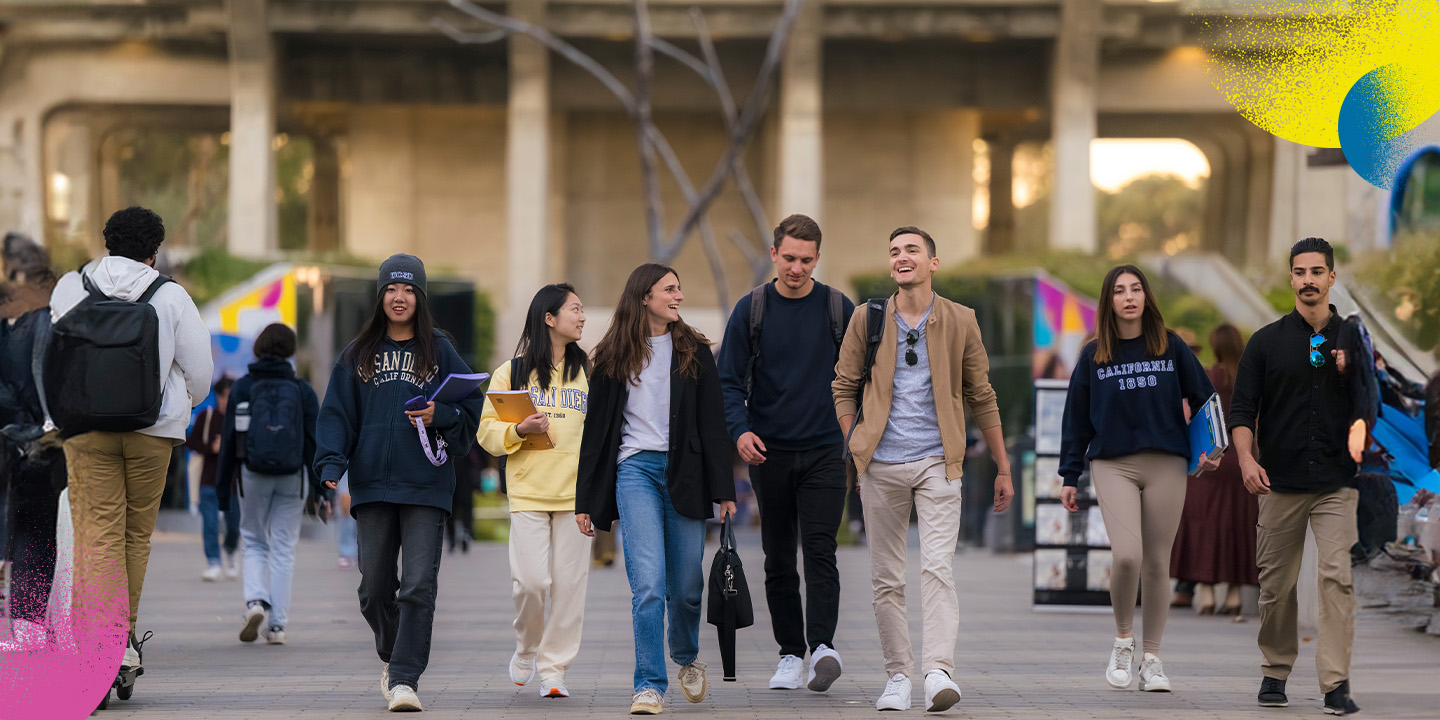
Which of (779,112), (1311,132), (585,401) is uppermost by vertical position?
(779,112)

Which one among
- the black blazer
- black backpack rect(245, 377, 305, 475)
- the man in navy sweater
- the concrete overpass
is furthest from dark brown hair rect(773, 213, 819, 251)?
the concrete overpass

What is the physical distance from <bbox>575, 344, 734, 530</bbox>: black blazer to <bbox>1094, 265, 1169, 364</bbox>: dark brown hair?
211cm

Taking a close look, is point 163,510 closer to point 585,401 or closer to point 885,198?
point 585,401

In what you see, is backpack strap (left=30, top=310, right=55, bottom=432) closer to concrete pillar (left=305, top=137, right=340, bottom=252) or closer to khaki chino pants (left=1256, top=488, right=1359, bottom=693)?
khaki chino pants (left=1256, top=488, right=1359, bottom=693)

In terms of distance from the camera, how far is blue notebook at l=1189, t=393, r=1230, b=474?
791cm

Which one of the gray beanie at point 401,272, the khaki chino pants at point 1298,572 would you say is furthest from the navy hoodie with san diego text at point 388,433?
the khaki chino pants at point 1298,572

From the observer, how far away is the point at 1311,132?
25.0 feet

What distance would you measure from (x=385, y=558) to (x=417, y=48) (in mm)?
32858

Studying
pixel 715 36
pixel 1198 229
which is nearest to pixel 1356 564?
pixel 715 36

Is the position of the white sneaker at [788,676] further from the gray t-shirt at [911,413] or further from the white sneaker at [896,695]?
the gray t-shirt at [911,413]

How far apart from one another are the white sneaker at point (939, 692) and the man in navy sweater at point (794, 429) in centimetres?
78

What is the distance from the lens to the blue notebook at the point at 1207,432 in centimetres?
791

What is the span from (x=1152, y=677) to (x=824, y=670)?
5.29 feet

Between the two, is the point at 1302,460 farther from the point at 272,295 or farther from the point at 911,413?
the point at 272,295
